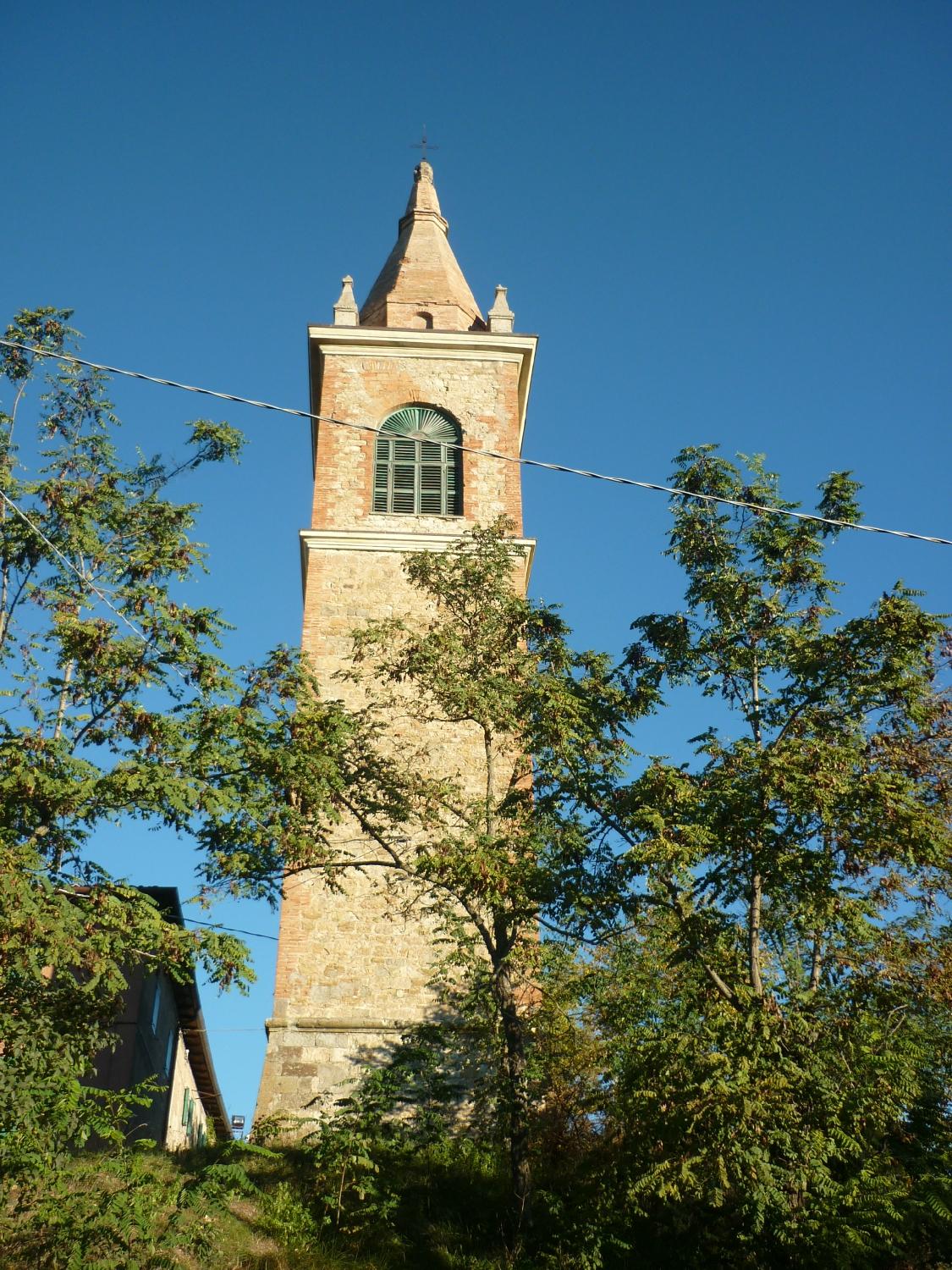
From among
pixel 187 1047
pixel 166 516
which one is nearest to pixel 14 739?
pixel 166 516

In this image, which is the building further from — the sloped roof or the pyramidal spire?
the pyramidal spire

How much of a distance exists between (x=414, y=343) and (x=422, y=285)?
3.37m

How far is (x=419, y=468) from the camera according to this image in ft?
76.3

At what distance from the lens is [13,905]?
913 cm

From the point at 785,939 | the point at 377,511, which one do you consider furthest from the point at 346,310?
the point at 785,939

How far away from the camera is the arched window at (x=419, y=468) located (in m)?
22.7

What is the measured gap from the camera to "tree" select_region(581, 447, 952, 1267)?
8820 millimetres

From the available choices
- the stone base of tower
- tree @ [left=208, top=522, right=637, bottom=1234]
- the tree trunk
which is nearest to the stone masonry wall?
the stone base of tower

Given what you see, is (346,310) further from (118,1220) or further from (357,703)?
(118,1220)

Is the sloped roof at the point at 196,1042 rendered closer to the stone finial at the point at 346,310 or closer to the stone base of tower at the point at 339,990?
the stone base of tower at the point at 339,990

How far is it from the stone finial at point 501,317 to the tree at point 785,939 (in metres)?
13.8

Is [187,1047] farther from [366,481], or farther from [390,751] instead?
[366,481]

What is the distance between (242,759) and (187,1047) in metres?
14.0

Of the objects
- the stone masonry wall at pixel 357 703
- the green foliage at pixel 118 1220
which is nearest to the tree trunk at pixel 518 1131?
the green foliage at pixel 118 1220
